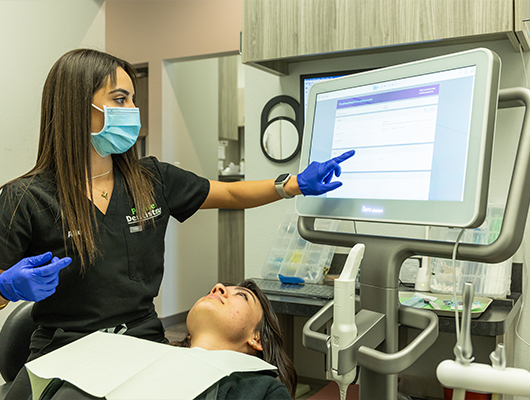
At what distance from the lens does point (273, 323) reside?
55.4 inches

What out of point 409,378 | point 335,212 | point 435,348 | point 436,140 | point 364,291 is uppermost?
point 436,140

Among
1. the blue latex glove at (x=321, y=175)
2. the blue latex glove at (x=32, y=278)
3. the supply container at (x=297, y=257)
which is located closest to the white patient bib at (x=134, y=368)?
the blue latex glove at (x=32, y=278)

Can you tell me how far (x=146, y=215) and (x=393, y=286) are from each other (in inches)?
31.7

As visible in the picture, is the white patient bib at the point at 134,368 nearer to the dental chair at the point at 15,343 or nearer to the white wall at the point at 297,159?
the dental chair at the point at 15,343

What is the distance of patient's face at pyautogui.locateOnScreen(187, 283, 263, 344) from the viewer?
4.34 ft

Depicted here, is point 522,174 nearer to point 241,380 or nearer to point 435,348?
point 241,380

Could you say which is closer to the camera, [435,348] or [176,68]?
[435,348]

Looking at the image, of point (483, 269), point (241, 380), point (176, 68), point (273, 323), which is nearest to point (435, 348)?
point (483, 269)

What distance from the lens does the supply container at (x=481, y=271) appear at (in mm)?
1731

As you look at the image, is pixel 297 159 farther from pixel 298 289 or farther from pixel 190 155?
pixel 190 155

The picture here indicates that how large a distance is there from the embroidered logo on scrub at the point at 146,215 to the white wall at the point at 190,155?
2.56 metres

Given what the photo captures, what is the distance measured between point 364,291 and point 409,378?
4.18ft

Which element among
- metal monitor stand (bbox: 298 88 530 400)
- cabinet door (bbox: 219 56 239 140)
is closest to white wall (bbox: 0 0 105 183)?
cabinet door (bbox: 219 56 239 140)

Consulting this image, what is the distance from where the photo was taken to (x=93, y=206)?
4.51 ft
